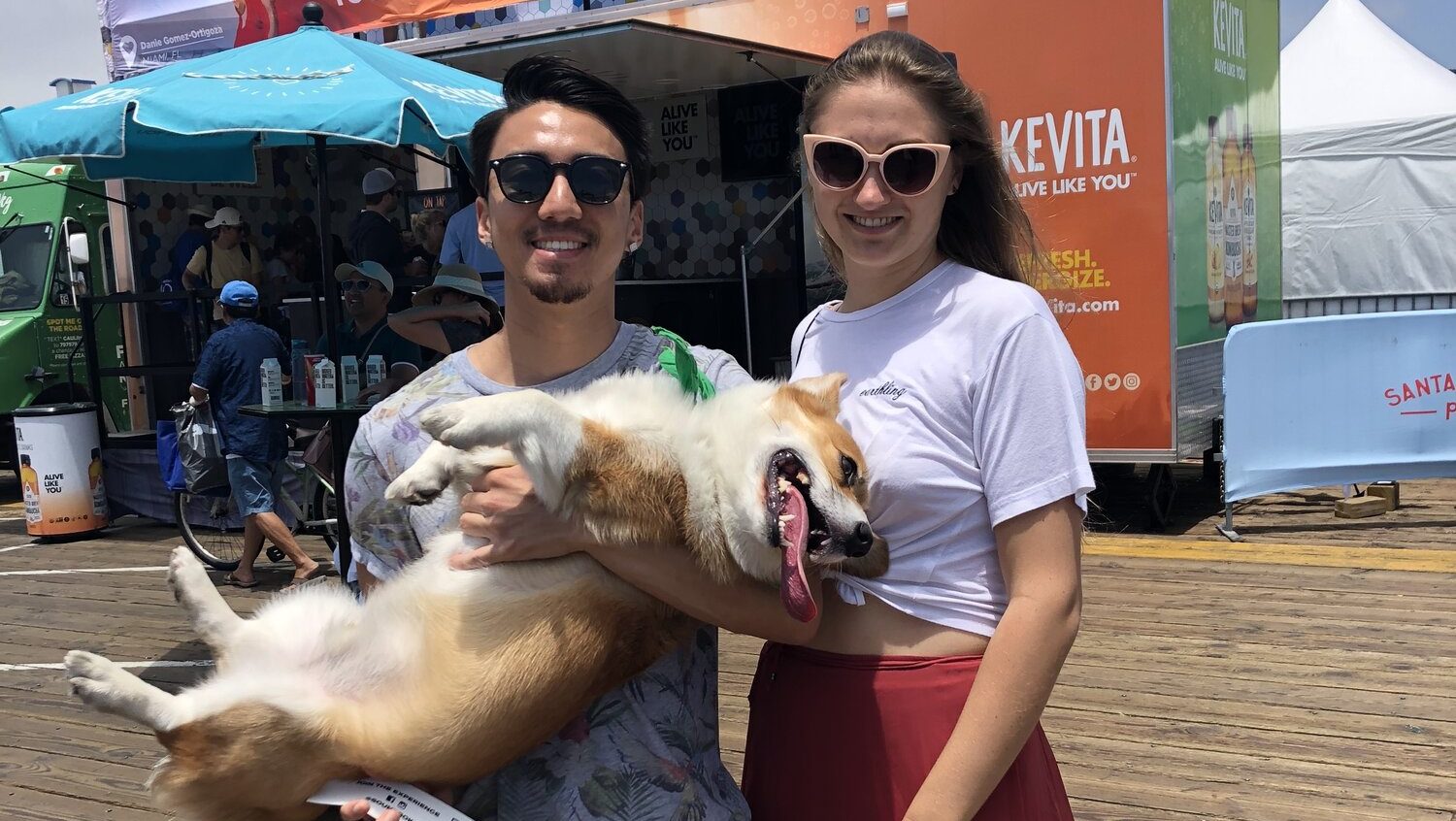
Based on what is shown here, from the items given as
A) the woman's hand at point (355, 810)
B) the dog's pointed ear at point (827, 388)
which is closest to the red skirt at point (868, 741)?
the dog's pointed ear at point (827, 388)

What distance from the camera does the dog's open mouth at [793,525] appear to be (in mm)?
1656

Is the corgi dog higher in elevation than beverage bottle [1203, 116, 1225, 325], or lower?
lower

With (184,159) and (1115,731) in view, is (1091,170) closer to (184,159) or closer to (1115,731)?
(1115,731)

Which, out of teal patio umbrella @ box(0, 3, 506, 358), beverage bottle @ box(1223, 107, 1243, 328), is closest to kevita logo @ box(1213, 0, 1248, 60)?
beverage bottle @ box(1223, 107, 1243, 328)

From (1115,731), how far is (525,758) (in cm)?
326

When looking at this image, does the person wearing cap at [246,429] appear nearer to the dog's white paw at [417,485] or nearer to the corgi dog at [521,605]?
the corgi dog at [521,605]

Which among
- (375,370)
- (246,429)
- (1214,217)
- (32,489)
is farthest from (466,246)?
(1214,217)

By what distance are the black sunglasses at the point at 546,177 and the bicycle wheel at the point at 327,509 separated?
6.08 m

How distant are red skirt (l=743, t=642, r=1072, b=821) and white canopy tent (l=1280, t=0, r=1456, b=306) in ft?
49.1

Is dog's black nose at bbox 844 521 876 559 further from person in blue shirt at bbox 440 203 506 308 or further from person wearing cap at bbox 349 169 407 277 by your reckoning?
person wearing cap at bbox 349 169 407 277

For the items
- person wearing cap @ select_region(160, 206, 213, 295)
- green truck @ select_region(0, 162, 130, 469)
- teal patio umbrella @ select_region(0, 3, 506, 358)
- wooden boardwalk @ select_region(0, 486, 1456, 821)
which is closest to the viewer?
wooden boardwalk @ select_region(0, 486, 1456, 821)

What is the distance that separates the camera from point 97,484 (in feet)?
32.2

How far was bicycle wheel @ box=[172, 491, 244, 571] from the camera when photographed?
8.45m

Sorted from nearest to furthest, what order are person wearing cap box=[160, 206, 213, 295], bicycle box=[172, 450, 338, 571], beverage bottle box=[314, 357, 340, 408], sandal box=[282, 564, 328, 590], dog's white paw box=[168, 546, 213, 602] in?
dog's white paw box=[168, 546, 213, 602]
beverage bottle box=[314, 357, 340, 408]
sandal box=[282, 564, 328, 590]
bicycle box=[172, 450, 338, 571]
person wearing cap box=[160, 206, 213, 295]
